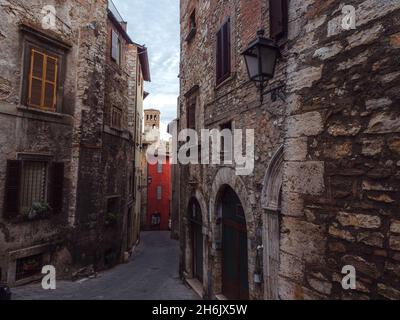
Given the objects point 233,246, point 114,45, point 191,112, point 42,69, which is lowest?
point 233,246

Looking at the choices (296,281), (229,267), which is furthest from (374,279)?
(229,267)

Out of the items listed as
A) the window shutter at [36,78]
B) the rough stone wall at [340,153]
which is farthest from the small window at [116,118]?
the rough stone wall at [340,153]

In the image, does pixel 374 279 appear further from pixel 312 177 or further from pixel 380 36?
pixel 380 36

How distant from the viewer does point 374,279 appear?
1949 millimetres

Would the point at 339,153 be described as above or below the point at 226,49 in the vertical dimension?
below

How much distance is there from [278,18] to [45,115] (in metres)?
7.58

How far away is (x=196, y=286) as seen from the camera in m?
9.40

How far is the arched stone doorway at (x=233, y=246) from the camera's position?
21.9 ft

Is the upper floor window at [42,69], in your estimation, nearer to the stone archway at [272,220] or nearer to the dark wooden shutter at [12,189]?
the dark wooden shutter at [12,189]

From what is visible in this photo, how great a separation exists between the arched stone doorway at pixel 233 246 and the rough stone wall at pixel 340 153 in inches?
160

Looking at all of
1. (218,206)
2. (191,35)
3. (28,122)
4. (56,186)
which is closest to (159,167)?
(56,186)

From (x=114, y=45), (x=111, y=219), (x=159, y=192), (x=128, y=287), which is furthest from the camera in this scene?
(x=159, y=192)

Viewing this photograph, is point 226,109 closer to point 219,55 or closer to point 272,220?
point 219,55

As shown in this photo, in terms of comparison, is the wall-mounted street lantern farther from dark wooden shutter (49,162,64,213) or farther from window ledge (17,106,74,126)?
dark wooden shutter (49,162,64,213)
